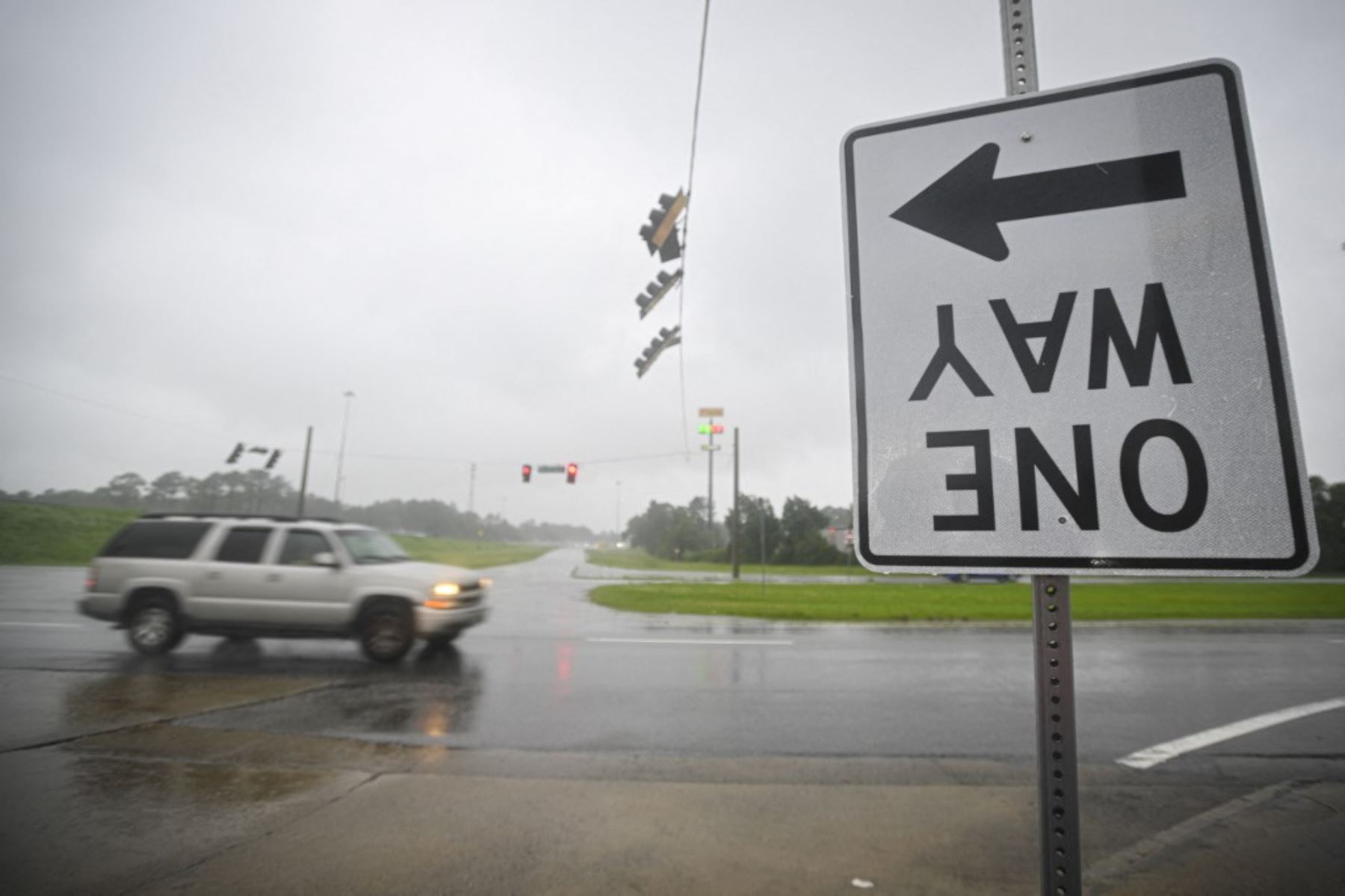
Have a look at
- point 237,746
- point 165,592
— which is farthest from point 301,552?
point 237,746

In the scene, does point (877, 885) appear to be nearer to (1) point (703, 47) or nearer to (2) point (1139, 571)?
(2) point (1139, 571)

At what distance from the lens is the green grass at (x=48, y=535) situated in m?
23.7

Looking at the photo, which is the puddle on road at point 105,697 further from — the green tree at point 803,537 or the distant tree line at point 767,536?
the green tree at point 803,537

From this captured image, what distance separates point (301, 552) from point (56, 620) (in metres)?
6.22

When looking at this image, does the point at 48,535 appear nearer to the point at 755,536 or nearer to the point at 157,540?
the point at 157,540

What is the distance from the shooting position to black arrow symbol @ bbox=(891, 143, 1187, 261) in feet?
3.70

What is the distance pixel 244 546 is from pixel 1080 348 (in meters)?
10.4

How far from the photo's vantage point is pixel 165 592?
833 cm

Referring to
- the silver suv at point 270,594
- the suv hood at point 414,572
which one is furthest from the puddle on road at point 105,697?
the suv hood at point 414,572

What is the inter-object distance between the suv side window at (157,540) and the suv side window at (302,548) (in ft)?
4.27

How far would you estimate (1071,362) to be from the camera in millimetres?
1108

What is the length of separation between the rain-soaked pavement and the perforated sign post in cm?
248

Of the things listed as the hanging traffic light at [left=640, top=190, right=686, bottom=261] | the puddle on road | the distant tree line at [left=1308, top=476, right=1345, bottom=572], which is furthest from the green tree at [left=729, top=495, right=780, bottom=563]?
the puddle on road

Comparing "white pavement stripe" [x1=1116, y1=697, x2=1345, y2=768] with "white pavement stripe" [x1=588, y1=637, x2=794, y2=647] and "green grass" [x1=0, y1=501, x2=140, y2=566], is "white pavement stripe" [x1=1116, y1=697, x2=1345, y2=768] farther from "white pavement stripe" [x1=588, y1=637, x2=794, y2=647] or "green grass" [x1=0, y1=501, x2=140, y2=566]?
"green grass" [x1=0, y1=501, x2=140, y2=566]
